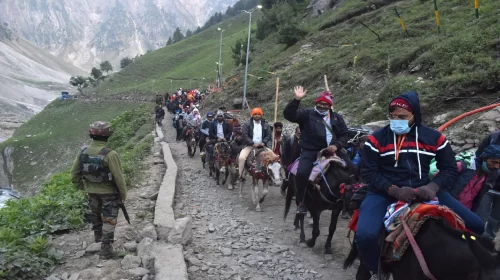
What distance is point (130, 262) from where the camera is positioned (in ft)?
18.9

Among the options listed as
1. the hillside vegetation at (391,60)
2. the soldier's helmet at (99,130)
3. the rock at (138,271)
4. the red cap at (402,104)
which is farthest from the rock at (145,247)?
the hillside vegetation at (391,60)

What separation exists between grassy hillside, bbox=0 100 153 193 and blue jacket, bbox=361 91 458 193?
38719mm

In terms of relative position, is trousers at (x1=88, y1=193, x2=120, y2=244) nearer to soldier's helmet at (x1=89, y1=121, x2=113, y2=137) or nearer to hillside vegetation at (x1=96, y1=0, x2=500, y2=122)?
soldier's helmet at (x1=89, y1=121, x2=113, y2=137)

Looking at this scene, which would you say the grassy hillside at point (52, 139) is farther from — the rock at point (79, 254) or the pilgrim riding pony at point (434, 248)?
the pilgrim riding pony at point (434, 248)

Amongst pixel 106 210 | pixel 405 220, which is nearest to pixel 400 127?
pixel 405 220

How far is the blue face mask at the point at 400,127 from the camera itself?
400 centimetres

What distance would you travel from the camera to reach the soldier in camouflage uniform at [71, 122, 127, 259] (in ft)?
19.7

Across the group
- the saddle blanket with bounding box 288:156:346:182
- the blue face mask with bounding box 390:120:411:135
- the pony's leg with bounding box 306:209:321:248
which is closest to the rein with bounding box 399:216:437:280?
the blue face mask with bounding box 390:120:411:135

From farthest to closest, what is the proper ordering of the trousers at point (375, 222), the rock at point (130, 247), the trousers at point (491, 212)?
the rock at point (130, 247) < the trousers at point (491, 212) < the trousers at point (375, 222)

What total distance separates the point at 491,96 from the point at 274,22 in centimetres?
4643

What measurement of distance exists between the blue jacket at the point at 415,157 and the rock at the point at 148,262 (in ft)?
10.9

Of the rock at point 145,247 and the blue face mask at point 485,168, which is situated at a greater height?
the blue face mask at point 485,168

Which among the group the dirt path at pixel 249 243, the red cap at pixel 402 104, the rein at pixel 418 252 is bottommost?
the dirt path at pixel 249 243

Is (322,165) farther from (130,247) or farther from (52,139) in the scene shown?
(52,139)
